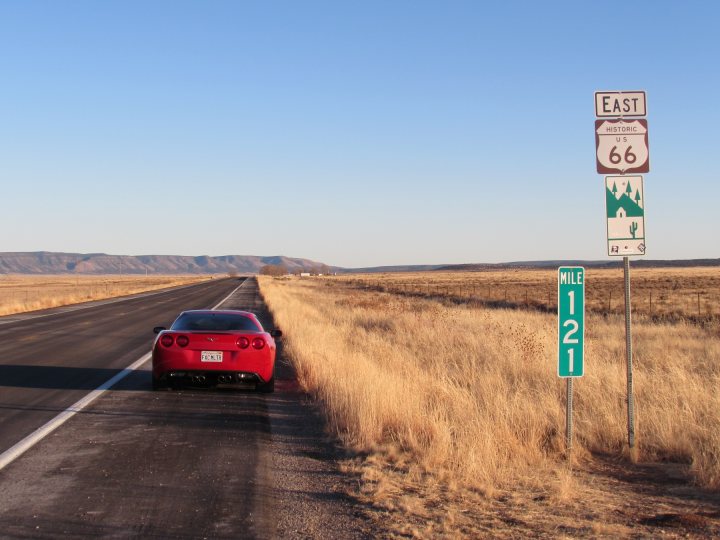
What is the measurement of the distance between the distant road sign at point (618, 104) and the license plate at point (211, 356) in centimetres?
656

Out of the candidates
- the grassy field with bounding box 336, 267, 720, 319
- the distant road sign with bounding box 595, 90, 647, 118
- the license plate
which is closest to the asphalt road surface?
the license plate

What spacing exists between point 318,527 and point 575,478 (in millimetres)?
2531

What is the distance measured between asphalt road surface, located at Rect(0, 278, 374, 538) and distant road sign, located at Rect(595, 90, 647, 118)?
441 cm

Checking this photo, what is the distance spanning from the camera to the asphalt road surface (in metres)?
5.27

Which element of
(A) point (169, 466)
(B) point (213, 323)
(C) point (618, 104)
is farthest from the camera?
(B) point (213, 323)

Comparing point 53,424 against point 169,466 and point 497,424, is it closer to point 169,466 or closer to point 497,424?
point 169,466

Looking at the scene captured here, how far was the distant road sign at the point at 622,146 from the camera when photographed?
291 inches

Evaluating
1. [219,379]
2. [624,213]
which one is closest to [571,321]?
[624,213]

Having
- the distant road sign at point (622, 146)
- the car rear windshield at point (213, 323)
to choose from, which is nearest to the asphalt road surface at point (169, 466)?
the car rear windshield at point (213, 323)

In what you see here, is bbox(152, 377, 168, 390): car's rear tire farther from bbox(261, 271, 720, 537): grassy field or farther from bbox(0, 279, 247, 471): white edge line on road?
bbox(261, 271, 720, 537): grassy field

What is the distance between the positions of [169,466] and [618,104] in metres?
5.64

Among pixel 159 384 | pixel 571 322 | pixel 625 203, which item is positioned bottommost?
pixel 159 384

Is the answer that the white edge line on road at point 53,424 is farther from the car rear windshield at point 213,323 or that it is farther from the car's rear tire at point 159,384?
the car rear windshield at point 213,323

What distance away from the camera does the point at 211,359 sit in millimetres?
11219
